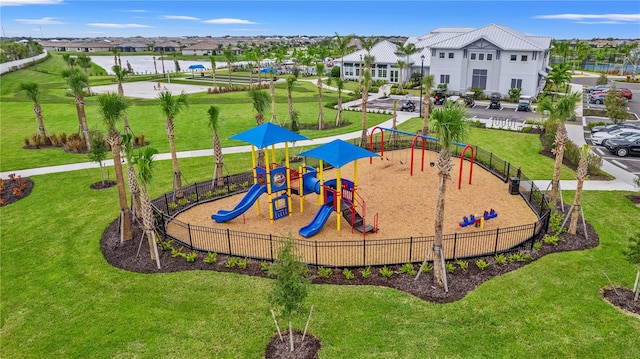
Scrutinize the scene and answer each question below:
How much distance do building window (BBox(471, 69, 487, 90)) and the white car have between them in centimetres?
2424

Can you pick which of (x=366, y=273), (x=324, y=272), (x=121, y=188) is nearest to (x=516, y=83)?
(x=366, y=273)

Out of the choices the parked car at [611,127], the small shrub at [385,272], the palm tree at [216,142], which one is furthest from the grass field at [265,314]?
the parked car at [611,127]

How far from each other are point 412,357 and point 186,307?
7281 millimetres

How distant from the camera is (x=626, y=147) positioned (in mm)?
29094

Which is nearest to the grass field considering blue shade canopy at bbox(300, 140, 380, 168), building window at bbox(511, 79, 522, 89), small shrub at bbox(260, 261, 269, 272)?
small shrub at bbox(260, 261, 269, 272)

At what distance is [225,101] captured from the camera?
183 ft

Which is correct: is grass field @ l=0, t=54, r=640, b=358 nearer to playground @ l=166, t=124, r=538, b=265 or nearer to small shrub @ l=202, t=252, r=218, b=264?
small shrub @ l=202, t=252, r=218, b=264

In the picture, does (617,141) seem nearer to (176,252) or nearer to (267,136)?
(267,136)

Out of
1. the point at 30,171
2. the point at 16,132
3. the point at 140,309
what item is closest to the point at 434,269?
the point at 140,309

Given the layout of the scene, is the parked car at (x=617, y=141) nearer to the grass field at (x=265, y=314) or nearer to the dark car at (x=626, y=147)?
the dark car at (x=626, y=147)

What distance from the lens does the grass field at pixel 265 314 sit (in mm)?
11469

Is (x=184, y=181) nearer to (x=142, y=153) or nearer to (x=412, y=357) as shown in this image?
(x=142, y=153)

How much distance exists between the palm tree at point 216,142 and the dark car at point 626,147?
91.5 feet

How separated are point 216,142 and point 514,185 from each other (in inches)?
645
